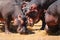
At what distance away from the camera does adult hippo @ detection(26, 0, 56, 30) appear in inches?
180

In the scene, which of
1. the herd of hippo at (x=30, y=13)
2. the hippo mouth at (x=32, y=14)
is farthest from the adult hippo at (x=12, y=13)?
the hippo mouth at (x=32, y=14)

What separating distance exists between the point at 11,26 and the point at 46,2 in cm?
81

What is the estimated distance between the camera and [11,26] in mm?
5090

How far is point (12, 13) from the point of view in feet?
15.7

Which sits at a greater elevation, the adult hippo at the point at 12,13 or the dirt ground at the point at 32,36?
the adult hippo at the point at 12,13

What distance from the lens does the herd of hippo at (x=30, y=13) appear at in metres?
4.41

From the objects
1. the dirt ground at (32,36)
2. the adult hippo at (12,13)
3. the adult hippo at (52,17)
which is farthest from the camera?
the adult hippo at (12,13)

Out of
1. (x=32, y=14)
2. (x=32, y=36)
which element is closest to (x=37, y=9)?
(x=32, y=14)

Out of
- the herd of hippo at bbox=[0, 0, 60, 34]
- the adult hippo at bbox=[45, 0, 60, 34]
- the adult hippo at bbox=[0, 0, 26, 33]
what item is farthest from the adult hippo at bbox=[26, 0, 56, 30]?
the adult hippo at bbox=[45, 0, 60, 34]

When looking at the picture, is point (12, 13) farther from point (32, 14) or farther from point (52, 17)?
point (52, 17)

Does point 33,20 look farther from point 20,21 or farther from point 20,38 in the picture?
point 20,38

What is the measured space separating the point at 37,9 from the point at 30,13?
0.52 feet

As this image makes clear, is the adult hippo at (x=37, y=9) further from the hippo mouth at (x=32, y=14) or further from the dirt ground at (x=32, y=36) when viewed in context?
the dirt ground at (x=32, y=36)

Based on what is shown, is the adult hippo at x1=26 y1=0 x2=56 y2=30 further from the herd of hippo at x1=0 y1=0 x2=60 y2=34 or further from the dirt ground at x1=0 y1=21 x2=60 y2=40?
the dirt ground at x1=0 y1=21 x2=60 y2=40
